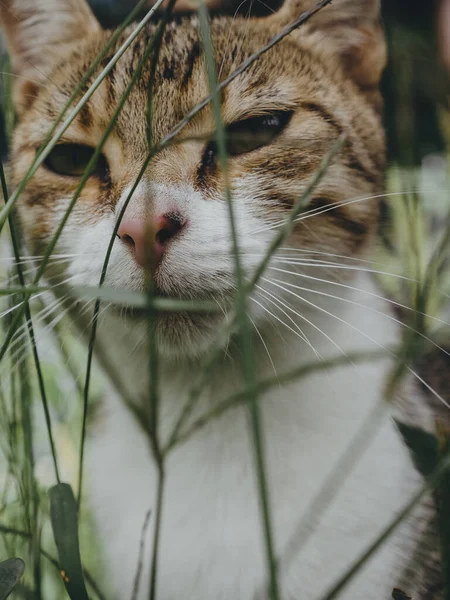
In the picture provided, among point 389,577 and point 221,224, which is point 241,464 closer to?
point 389,577

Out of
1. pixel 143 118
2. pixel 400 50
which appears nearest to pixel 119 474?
pixel 143 118

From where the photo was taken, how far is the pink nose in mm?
708

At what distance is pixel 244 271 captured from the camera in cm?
75

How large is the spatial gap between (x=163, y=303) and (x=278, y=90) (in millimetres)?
556

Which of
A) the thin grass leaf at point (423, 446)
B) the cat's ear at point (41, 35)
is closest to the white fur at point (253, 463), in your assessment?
the thin grass leaf at point (423, 446)

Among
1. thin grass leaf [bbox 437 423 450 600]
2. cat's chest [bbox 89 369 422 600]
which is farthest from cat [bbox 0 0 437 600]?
thin grass leaf [bbox 437 423 450 600]

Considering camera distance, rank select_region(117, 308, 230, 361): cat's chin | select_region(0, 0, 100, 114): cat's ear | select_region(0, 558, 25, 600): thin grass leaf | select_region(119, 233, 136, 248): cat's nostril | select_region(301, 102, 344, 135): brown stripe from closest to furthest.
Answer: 1. select_region(0, 558, 25, 600): thin grass leaf
2. select_region(119, 233, 136, 248): cat's nostril
3. select_region(117, 308, 230, 361): cat's chin
4. select_region(301, 102, 344, 135): brown stripe
5. select_region(0, 0, 100, 114): cat's ear

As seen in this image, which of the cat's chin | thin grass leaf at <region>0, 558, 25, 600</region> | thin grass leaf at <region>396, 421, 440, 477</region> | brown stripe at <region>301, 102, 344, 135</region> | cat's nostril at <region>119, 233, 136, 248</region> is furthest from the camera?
brown stripe at <region>301, 102, 344, 135</region>

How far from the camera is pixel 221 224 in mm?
748

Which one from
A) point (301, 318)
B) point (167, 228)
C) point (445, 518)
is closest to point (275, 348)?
point (301, 318)

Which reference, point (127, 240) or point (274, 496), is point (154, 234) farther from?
point (274, 496)

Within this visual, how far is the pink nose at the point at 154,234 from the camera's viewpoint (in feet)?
2.32

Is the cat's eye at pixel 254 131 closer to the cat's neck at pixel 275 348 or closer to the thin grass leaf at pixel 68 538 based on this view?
the cat's neck at pixel 275 348

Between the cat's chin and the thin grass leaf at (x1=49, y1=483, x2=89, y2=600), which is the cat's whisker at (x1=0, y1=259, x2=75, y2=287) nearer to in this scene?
the cat's chin
